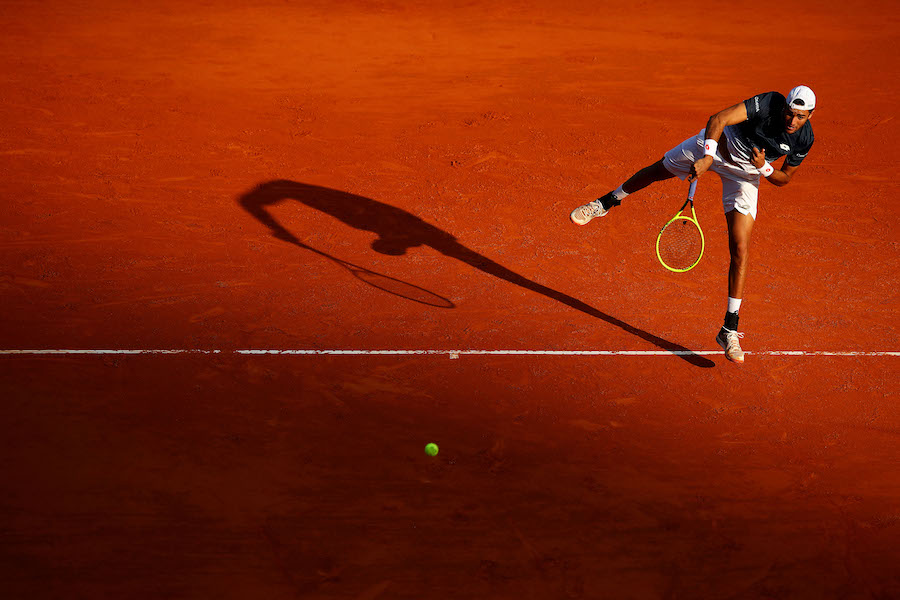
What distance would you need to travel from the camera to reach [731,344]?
19.7 ft

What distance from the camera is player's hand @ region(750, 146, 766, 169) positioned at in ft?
18.8

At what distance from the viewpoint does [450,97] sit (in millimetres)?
11195

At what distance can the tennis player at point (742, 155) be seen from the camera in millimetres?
5676

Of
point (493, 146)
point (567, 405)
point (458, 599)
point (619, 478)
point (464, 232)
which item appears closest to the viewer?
point (458, 599)

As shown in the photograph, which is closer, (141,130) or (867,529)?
(867,529)

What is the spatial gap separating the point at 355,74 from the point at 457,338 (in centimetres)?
675

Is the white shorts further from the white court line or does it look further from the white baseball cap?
the white court line

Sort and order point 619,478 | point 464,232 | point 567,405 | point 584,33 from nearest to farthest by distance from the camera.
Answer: point 619,478 < point 567,405 < point 464,232 < point 584,33

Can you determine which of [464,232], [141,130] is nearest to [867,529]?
[464,232]

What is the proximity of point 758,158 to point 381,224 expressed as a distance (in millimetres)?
4005

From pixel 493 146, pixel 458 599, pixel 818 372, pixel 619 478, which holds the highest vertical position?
pixel 493 146

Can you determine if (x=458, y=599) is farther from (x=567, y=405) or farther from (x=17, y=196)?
(x=17, y=196)

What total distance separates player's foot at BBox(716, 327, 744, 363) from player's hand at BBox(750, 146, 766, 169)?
4.17ft

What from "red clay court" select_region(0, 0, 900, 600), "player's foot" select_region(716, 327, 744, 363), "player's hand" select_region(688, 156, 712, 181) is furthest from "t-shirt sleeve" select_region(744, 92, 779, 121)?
"red clay court" select_region(0, 0, 900, 600)
